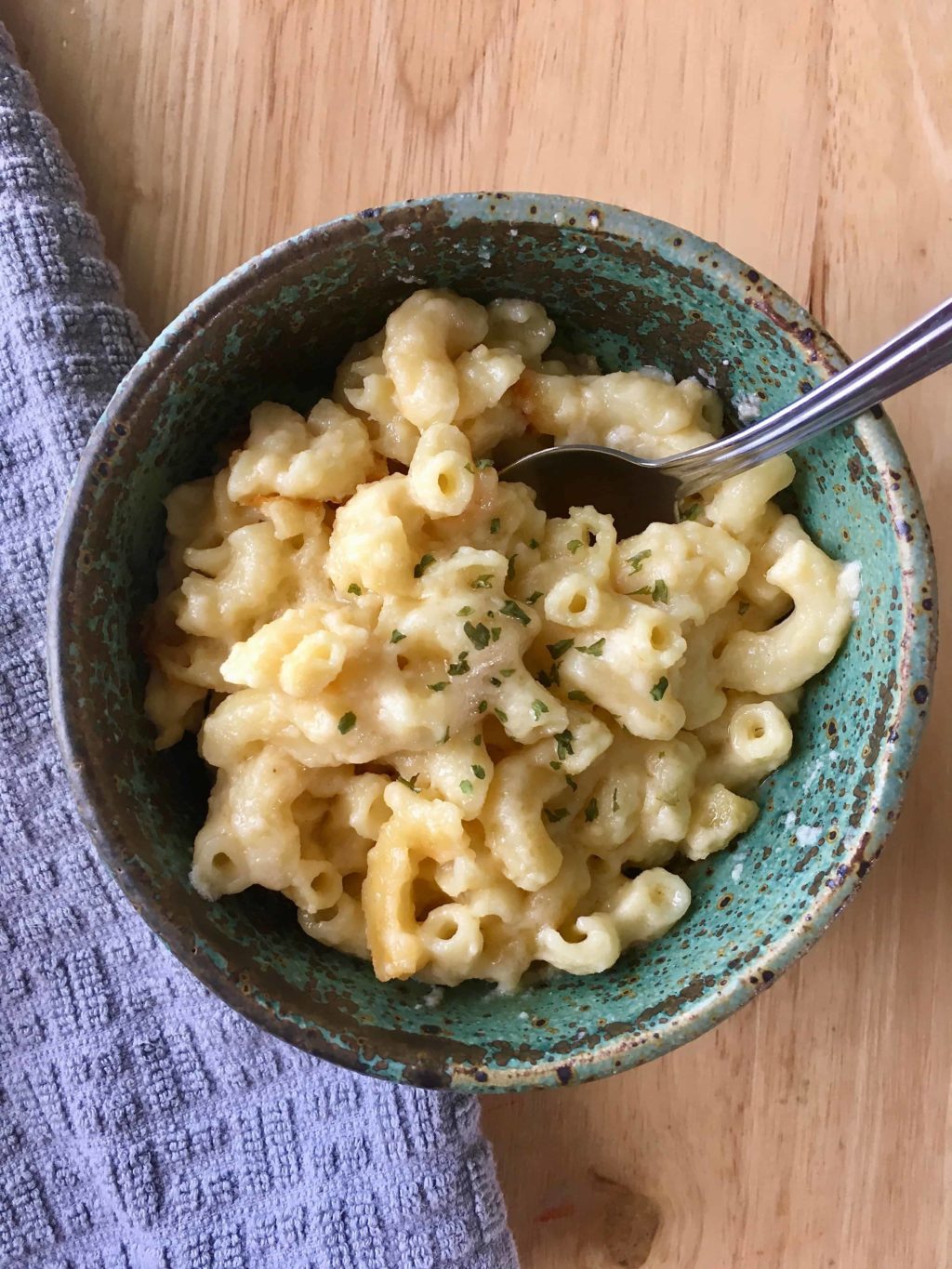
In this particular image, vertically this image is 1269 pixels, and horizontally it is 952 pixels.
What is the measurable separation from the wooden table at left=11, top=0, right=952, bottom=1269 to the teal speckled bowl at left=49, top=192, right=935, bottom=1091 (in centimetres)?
37

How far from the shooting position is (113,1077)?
160 cm

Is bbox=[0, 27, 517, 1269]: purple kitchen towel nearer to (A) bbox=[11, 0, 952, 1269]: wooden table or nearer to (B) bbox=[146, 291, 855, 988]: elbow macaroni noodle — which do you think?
(A) bbox=[11, 0, 952, 1269]: wooden table

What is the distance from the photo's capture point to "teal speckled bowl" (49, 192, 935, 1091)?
126cm

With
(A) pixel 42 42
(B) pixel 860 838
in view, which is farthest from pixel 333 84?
(B) pixel 860 838

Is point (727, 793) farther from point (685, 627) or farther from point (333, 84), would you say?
point (333, 84)

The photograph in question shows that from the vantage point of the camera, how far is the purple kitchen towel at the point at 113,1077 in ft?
5.21

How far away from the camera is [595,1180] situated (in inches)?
66.9

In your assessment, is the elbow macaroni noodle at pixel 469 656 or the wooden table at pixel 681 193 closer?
the elbow macaroni noodle at pixel 469 656

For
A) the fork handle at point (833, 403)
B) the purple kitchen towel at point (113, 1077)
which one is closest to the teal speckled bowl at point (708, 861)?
the fork handle at point (833, 403)

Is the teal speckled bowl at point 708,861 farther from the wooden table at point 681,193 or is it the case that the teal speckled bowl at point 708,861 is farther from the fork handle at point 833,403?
the wooden table at point 681,193

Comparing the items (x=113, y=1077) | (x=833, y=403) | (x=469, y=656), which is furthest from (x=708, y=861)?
(x=113, y=1077)

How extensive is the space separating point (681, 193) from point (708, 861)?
0.97 metres

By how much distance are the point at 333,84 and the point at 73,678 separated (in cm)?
100

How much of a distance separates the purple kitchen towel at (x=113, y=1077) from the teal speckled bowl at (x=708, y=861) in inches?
10.9
